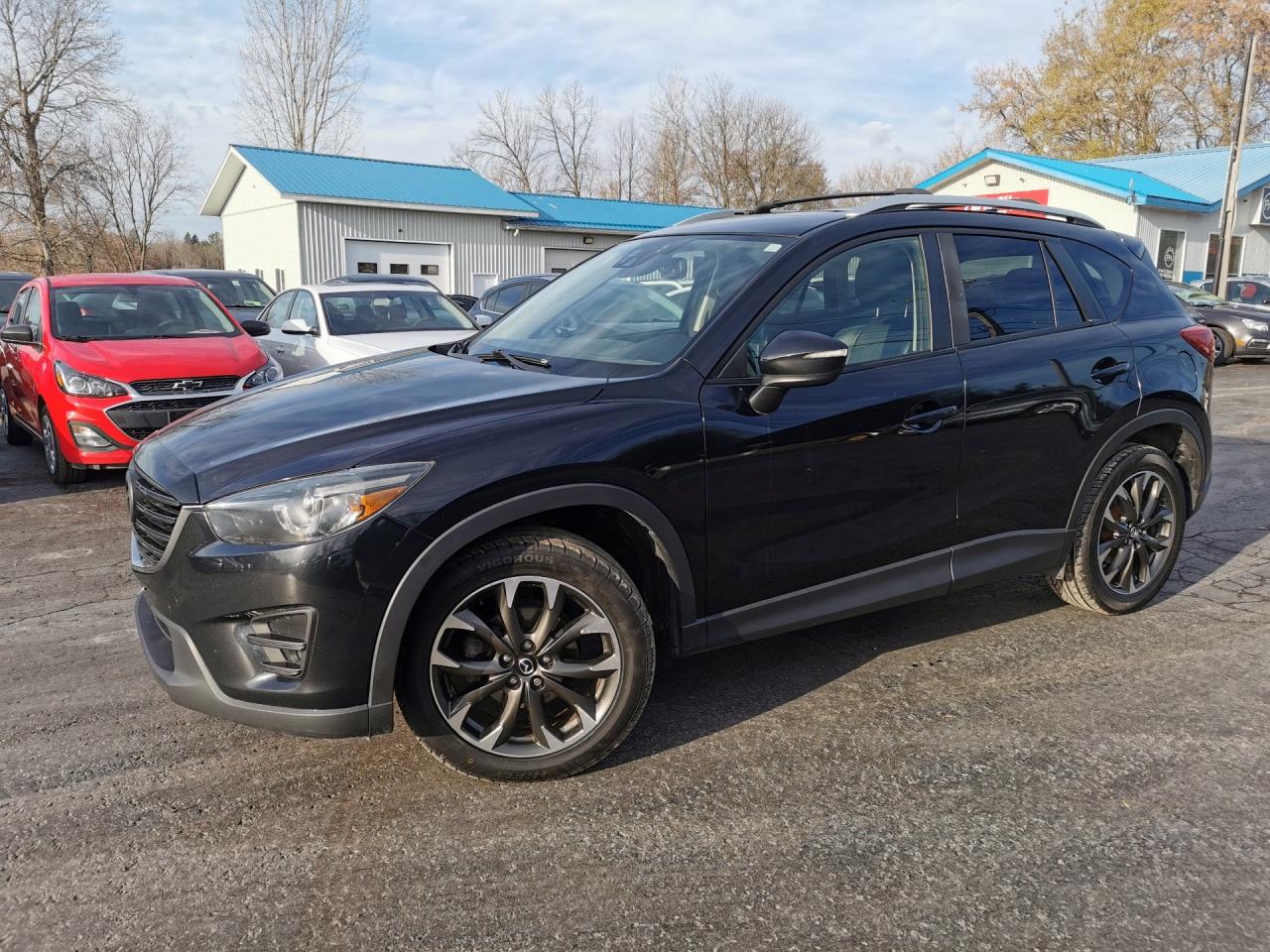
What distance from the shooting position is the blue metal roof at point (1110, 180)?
91.5 feet

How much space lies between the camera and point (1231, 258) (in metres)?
33.2

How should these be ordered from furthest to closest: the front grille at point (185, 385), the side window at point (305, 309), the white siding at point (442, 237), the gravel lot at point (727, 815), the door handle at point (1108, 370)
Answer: the white siding at point (442, 237), the side window at point (305, 309), the front grille at point (185, 385), the door handle at point (1108, 370), the gravel lot at point (727, 815)

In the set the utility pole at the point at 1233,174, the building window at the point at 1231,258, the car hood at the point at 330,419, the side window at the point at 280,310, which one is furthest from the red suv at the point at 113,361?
the building window at the point at 1231,258

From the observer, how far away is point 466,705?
9.57 ft

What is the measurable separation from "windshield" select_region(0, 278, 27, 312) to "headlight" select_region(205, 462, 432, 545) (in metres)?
13.3

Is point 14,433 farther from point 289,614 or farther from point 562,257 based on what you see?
point 562,257

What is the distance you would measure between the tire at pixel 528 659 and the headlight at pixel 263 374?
17.6 ft

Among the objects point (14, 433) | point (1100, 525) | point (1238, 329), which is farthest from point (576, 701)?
point (1238, 329)

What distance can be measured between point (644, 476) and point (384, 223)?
2609 cm

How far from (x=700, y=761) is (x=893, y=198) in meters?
2.39

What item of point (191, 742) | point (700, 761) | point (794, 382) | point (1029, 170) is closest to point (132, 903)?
point (191, 742)

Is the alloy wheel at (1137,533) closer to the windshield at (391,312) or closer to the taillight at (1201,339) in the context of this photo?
the taillight at (1201,339)

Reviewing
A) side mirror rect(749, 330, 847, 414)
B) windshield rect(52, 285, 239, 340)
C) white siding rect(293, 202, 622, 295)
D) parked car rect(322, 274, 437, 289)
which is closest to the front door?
side mirror rect(749, 330, 847, 414)

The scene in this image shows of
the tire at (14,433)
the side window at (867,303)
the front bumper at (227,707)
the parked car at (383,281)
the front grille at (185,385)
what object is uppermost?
the parked car at (383,281)
